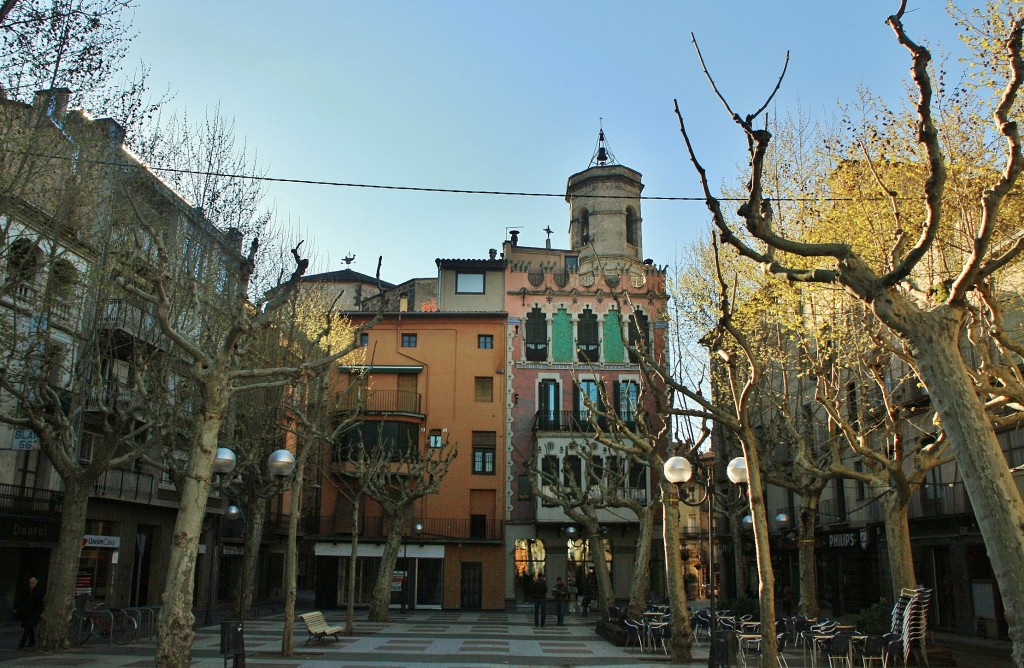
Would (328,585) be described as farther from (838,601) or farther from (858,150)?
(858,150)

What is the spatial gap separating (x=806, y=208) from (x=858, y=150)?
6.24ft

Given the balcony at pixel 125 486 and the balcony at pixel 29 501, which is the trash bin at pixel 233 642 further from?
the balcony at pixel 125 486

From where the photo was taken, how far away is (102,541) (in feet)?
96.3

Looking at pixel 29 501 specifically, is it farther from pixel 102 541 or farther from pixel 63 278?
pixel 63 278

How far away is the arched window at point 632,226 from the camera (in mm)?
50272

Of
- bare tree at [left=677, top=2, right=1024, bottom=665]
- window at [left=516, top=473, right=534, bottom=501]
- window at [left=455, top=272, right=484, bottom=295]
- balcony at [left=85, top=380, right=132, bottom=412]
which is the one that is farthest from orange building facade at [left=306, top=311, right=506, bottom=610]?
bare tree at [left=677, top=2, right=1024, bottom=665]

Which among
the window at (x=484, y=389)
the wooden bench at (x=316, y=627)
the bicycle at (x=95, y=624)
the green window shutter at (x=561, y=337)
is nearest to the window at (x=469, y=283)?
the green window shutter at (x=561, y=337)

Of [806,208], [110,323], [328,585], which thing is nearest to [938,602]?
[806,208]

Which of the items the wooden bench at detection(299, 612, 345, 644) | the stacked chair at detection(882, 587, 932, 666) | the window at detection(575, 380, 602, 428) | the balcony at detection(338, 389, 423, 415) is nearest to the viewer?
the stacked chair at detection(882, 587, 932, 666)

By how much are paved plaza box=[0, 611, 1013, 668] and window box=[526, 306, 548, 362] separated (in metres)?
17.3

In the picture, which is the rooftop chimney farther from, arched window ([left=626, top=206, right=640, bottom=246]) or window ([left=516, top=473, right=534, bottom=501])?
arched window ([left=626, top=206, right=640, bottom=246])

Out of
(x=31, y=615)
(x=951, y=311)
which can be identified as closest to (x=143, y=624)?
(x=31, y=615)

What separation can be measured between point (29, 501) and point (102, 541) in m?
4.86

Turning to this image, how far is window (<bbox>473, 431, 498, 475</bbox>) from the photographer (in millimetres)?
42500
